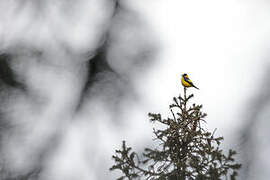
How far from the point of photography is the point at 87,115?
329 ft

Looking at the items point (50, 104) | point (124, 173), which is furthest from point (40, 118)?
point (124, 173)

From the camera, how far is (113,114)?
106 metres

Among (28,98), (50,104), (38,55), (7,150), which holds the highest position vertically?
(38,55)

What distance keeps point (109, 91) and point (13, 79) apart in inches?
1246

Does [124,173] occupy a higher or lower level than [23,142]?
lower

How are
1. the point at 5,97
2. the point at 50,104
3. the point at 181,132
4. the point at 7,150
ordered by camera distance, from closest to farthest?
the point at 181,132 → the point at 5,97 → the point at 7,150 → the point at 50,104

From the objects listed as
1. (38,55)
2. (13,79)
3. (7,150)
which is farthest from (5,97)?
(38,55)

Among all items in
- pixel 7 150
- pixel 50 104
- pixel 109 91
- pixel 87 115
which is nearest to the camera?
pixel 7 150

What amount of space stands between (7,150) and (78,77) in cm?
2619

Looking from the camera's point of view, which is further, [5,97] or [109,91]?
[109,91]

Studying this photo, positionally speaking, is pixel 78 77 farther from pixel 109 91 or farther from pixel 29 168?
pixel 29 168

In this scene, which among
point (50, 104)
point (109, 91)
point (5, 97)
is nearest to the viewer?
point (5, 97)

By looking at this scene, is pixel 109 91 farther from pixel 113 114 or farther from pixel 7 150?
pixel 7 150

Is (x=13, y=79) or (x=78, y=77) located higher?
(x=78, y=77)
